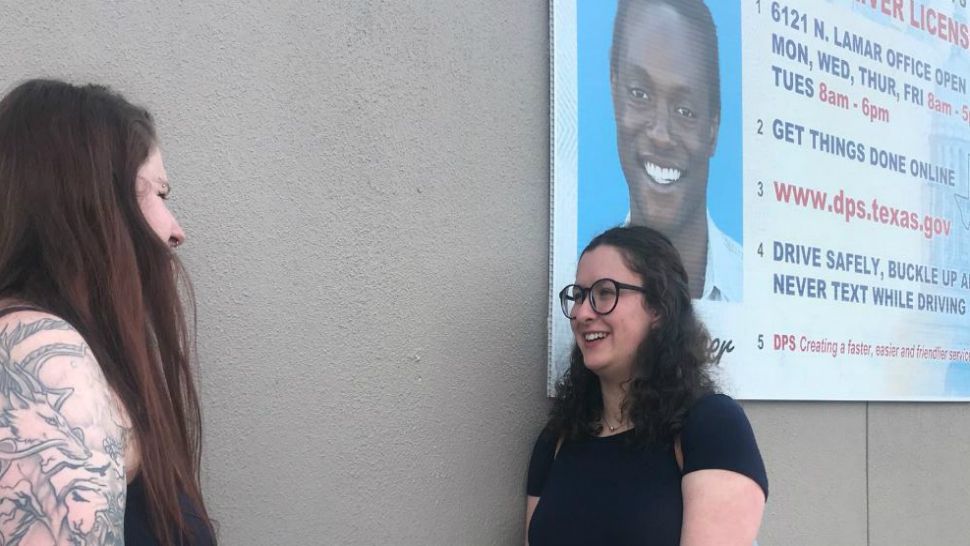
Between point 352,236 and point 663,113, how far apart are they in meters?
1.27

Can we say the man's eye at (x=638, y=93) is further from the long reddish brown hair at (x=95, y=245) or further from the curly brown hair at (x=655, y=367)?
the long reddish brown hair at (x=95, y=245)

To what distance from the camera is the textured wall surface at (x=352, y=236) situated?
7.45ft

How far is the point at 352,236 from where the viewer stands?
2557 millimetres

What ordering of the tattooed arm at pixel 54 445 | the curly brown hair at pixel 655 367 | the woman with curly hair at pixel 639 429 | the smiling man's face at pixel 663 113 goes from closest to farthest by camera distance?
the tattooed arm at pixel 54 445
the woman with curly hair at pixel 639 429
the curly brown hair at pixel 655 367
the smiling man's face at pixel 663 113

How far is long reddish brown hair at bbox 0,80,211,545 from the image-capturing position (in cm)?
149

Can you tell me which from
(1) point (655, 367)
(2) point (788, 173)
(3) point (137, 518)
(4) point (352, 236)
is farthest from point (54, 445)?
(2) point (788, 173)

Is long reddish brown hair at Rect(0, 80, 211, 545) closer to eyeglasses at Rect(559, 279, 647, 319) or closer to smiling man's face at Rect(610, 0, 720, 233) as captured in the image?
eyeglasses at Rect(559, 279, 647, 319)

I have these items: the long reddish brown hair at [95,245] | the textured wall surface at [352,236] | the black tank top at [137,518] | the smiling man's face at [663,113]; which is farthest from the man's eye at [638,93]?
A: the black tank top at [137,518]

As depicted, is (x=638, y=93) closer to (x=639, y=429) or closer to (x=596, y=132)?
(x=596, y=132)

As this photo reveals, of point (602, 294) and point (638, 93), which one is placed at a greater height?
point (638, 93)

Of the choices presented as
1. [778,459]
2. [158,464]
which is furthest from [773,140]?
[158,464]

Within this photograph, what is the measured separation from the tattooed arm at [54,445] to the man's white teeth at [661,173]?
86.2 inches

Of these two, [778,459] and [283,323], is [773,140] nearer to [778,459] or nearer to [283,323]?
[778,459]

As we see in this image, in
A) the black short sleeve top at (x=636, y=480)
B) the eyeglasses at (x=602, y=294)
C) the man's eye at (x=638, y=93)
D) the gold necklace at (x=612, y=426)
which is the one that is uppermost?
the man's eye at (x=638, y=93)
